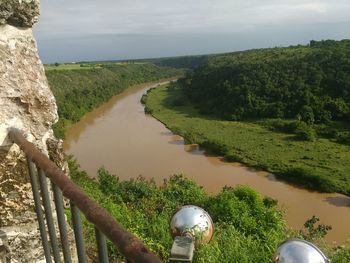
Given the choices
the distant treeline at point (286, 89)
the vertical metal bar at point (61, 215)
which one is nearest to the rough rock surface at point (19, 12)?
the vertical metal bar at point (61, 215)

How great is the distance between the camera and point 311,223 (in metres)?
15.1

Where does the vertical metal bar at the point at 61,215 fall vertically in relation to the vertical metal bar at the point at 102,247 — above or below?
below

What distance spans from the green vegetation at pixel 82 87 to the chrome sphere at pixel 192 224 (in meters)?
28.7

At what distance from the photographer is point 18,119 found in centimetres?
204

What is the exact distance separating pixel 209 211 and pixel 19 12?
43.2 feet

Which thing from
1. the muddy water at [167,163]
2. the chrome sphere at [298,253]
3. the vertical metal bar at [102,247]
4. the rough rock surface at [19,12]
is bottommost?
the muddy water at [167,163]

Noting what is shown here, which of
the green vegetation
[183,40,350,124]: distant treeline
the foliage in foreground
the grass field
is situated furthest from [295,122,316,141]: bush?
the green vegetation

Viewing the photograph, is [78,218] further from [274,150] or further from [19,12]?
[274,150]

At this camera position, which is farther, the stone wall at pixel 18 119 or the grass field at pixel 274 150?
the grass field at pixel 274 150

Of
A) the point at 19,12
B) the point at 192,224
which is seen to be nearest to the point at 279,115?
the point at 192,224

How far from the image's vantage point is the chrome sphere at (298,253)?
164 inches

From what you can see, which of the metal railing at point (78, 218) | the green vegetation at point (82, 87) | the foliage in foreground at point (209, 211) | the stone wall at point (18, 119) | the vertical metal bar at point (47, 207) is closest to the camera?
the metal railing at point (78, 218)

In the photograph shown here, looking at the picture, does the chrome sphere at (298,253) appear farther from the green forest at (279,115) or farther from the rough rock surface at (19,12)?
the green forest at (279,115)

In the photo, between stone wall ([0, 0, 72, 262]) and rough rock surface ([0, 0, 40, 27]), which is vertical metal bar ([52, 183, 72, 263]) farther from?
rough rock surface ([0, 0, 40, 27])
